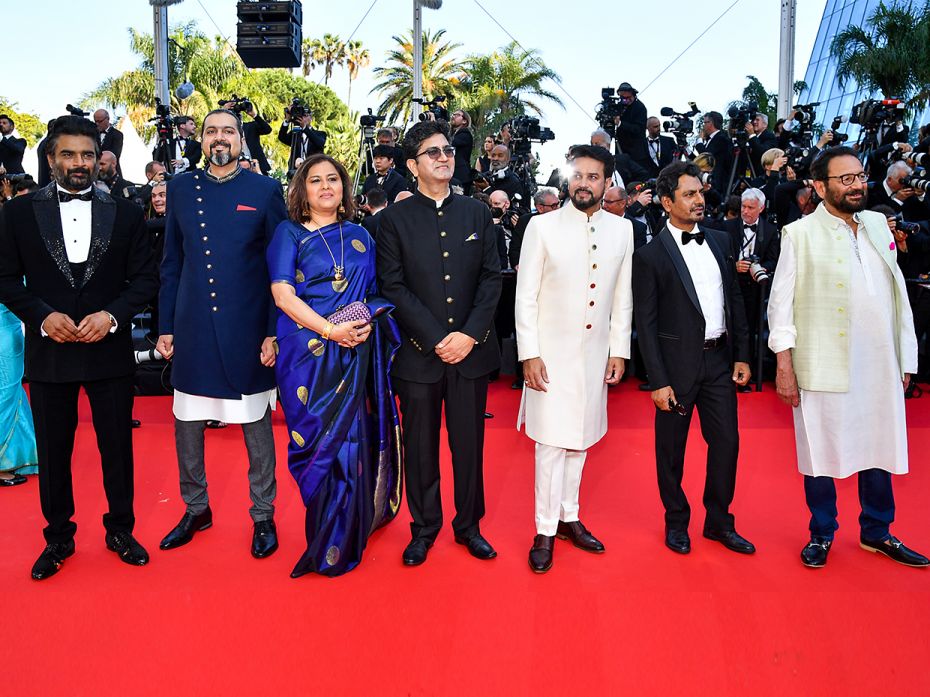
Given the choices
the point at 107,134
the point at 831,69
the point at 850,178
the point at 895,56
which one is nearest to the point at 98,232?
the point at 850,178

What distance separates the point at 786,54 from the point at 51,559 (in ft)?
31.5

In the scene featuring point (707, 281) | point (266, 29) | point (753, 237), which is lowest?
point (707, 281)

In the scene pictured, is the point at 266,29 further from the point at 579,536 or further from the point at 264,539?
the point at 579,536

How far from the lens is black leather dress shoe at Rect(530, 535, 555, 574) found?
10.4 feet

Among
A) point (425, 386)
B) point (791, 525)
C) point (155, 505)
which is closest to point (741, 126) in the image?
point (791, 525)

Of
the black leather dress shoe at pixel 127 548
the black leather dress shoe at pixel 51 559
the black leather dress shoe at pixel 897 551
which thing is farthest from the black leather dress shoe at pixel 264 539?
the black leather dress shoe at pixel 897 551

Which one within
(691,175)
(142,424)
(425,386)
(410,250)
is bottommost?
(142,424)

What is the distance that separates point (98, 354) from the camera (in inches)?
125

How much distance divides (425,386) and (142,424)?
3174 millimetres

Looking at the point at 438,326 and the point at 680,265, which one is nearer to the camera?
the point at 438,326

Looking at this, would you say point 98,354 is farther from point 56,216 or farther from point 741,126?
point 741,126

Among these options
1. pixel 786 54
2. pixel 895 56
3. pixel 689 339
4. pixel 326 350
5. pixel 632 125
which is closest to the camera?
pixel 326 350

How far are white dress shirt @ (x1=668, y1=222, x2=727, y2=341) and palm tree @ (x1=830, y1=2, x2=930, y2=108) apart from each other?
19.3 meters

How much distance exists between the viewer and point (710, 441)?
11.2 feet
